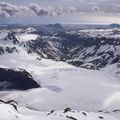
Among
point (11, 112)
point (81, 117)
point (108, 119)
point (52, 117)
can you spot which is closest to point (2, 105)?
point (11, 112)

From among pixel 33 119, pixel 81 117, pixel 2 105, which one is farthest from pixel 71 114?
pixel 2 105

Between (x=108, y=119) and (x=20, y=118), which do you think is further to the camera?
(x=108, y=119)

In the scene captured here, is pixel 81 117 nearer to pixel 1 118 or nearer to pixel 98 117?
pixel 98 117

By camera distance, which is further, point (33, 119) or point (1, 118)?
point (33, 119)

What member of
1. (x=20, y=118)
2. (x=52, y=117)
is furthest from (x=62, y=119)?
(x=20, y=118)

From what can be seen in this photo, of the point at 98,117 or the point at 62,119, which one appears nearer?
the point at 62,119

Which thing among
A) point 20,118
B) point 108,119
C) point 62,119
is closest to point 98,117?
point 108,119

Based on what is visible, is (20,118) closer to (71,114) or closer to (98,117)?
(71,114)

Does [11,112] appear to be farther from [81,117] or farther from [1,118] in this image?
[81,117]
